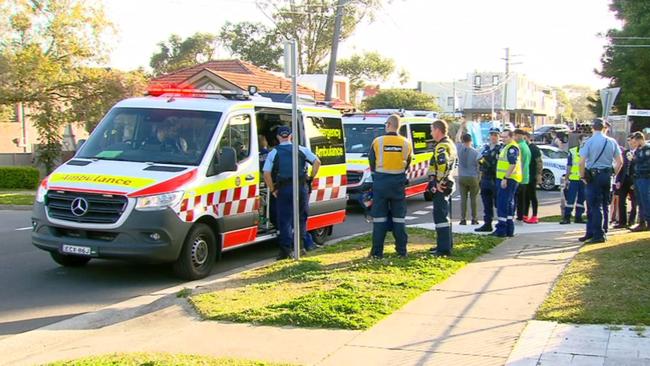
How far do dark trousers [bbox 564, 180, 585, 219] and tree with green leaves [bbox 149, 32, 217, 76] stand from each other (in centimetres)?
5646

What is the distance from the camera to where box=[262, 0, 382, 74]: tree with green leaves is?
45.7 meters

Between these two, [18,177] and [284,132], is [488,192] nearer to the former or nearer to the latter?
[284,132]

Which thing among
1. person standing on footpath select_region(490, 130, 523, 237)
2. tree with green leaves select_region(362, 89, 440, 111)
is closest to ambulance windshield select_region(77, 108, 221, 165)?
person standing on footpath select_region(490, 130, 523, 237)

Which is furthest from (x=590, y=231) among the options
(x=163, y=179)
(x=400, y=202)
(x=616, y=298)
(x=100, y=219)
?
(x=100, y=219)

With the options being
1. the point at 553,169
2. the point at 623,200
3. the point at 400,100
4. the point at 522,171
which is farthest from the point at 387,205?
the point at 400,100

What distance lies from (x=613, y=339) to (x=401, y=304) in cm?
197

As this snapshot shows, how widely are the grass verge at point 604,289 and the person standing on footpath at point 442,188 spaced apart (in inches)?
62.4

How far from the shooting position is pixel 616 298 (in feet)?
21.6

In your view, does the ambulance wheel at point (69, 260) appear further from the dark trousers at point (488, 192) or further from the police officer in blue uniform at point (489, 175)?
the dark trousers at point (488, 192)

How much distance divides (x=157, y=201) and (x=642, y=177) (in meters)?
8.29

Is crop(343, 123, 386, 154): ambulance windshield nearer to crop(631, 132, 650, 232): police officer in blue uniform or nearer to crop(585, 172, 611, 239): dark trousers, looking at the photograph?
crop(631, 132, 650, 232): police officer in blue uniform

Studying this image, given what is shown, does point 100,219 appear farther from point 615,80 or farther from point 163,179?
point 615,80

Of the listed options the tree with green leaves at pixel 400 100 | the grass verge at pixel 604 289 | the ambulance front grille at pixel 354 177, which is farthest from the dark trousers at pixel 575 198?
the tree with green leaves at pixel 400 100

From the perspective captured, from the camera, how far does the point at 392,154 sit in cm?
883
